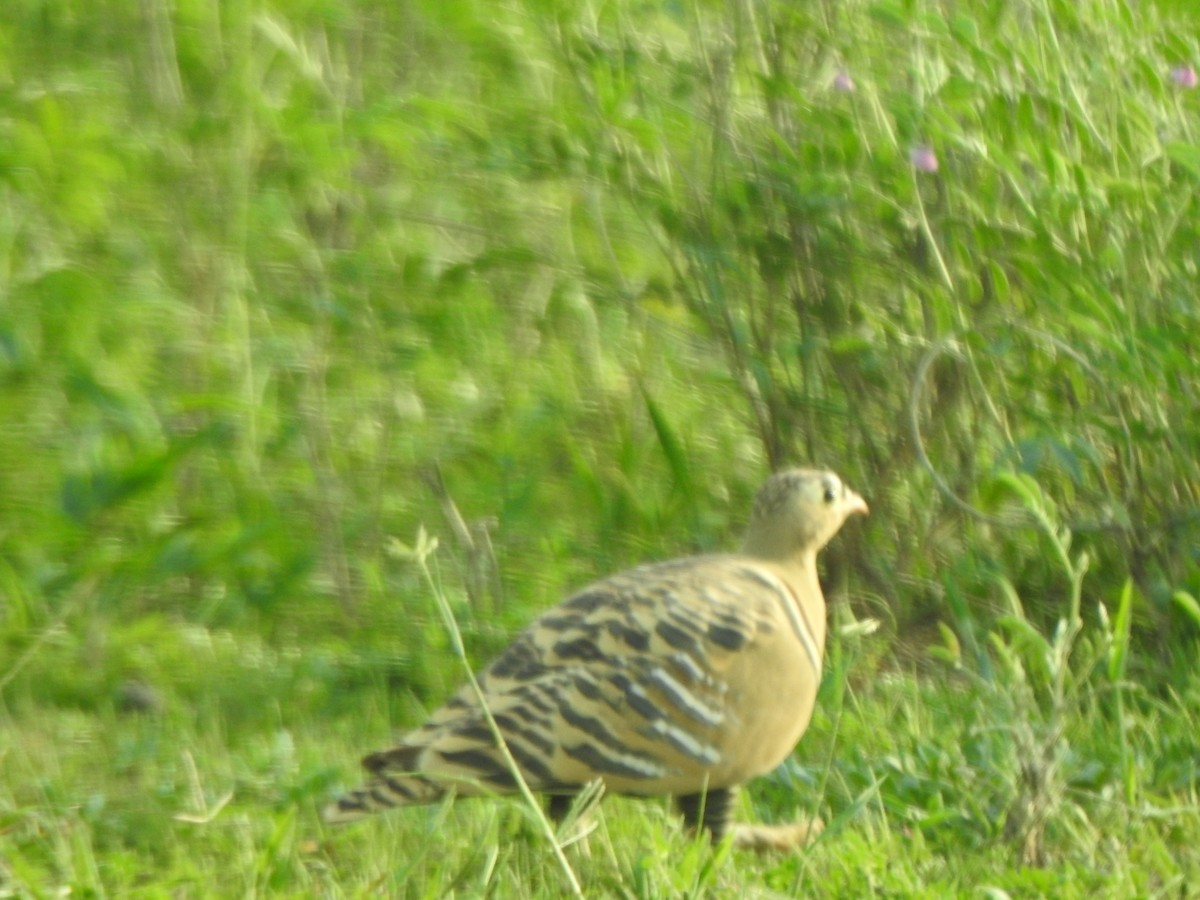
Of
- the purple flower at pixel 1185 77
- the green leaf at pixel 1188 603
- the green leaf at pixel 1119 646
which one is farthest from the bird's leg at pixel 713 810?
the purple flower at pixel 1185 77

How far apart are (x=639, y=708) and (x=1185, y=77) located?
179 cm

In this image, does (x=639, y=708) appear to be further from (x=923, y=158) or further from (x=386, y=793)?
(x=923, y=158)

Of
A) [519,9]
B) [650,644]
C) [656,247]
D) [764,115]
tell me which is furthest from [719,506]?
[650,644]

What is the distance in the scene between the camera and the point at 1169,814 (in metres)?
3.96

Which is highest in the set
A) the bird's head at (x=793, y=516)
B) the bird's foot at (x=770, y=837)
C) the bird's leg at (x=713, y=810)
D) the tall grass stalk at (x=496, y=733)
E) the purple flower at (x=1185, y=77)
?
the purple flower at (x=1185, y=77)

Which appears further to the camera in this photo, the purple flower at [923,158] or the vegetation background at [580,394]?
the purple flower at [923,158]

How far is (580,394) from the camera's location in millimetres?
5621

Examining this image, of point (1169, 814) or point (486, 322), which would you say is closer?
point (1169, 814)

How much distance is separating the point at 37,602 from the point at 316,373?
95 cm

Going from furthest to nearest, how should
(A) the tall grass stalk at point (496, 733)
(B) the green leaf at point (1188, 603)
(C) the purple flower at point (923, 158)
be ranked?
(C) the purple flower at point (923, 158) → (B) the green leaf at point (1188, 603) → (A) the tall grass stalk at point (496, 733)

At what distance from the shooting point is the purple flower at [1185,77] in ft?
14.1

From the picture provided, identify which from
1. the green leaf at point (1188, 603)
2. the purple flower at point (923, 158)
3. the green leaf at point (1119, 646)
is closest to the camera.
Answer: the green leaf at point (1119, 646)

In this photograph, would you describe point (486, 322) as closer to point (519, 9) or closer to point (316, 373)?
point (316, 373)

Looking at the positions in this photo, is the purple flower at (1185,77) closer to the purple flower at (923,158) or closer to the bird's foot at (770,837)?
the purple flower at (923,158)
